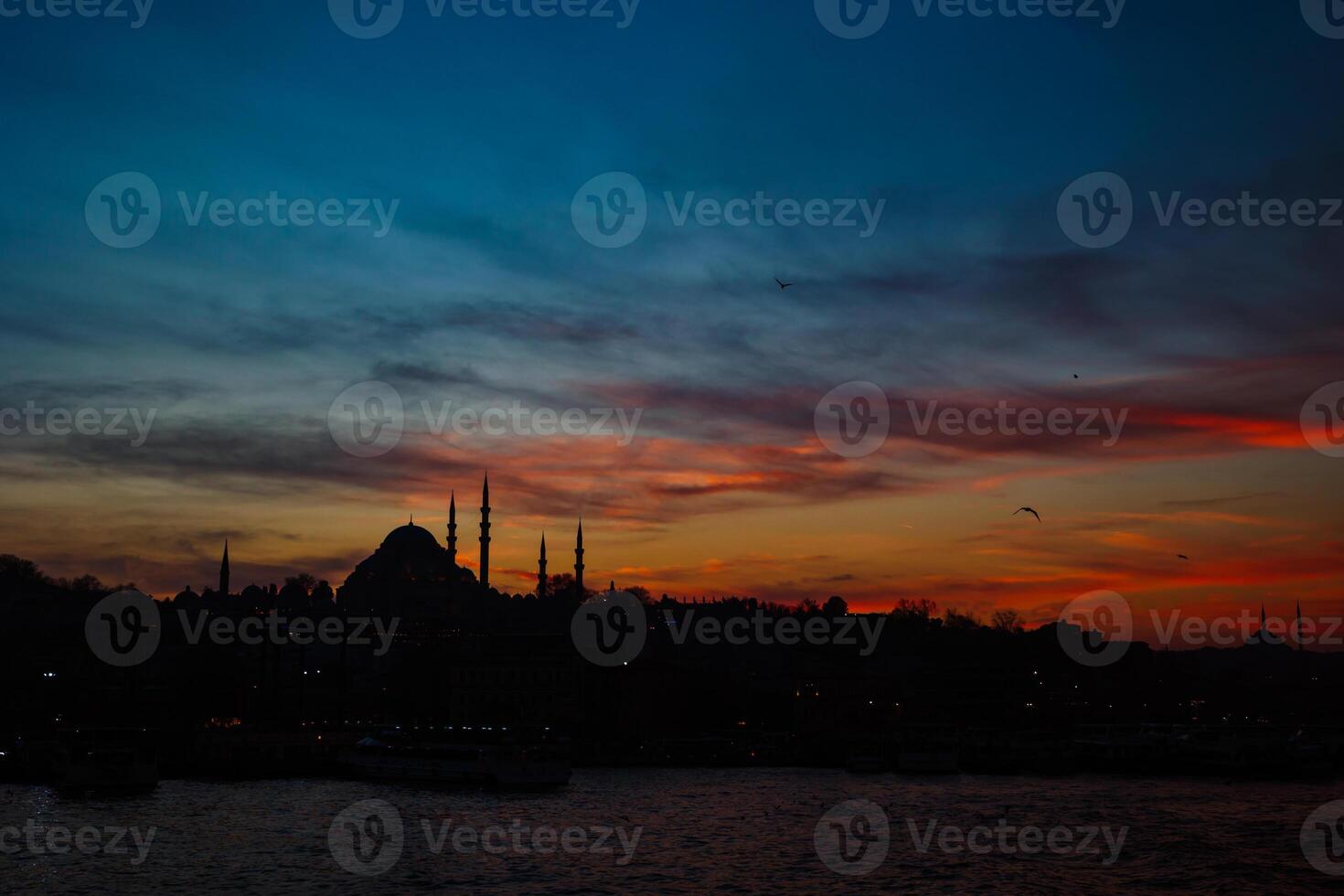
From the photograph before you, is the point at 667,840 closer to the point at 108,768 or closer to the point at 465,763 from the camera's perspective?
the point at 465,763

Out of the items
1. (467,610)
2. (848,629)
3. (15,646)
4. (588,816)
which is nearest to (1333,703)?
(848,629)

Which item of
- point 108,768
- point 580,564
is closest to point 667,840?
point 108,768

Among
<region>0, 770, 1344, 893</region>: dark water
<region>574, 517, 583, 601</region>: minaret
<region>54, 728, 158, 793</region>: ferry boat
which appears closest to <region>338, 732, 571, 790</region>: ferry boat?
<region>0, 770, 1344, 893</region>: dark water

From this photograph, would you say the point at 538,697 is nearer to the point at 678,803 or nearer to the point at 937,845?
the point at 678,803

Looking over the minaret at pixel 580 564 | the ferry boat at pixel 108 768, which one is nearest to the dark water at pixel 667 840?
the ferry boat at pixel 108 768

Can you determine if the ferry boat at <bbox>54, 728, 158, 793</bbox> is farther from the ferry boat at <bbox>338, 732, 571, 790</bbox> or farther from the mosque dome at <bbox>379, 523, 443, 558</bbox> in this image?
the mosque dome at <bbox>379, 523, 443, 558</bbox>
